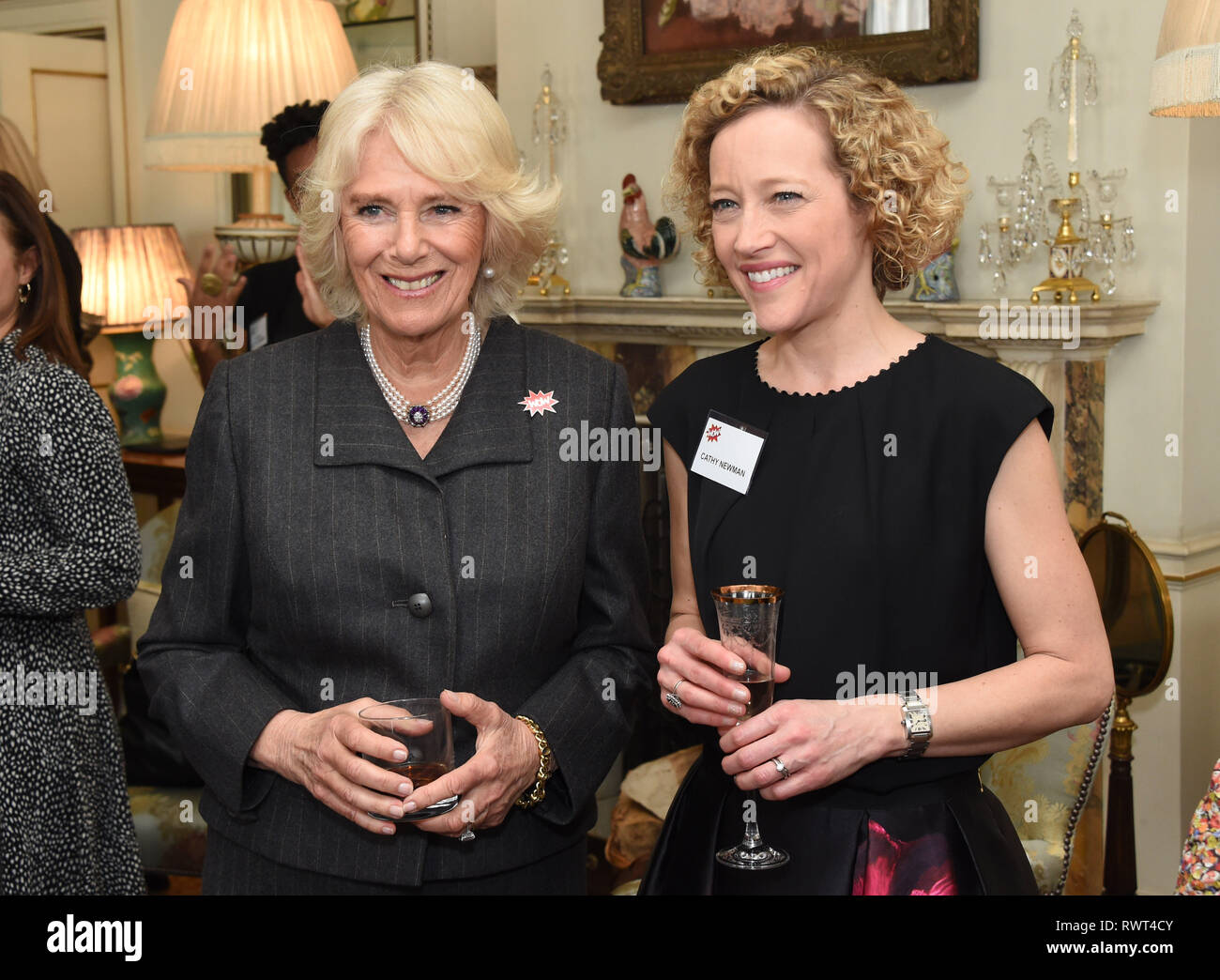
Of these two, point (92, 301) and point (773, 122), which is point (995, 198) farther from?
point (92, 301)

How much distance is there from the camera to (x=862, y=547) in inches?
63.2

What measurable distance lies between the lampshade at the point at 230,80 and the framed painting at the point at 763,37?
0.98m

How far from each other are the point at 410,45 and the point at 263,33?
1.15 metres

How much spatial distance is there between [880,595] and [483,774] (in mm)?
510

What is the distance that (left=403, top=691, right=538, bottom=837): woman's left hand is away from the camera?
1.55 metres

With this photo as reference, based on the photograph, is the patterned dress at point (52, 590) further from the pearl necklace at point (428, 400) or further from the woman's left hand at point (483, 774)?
the woman's left hand at point (483, 774)

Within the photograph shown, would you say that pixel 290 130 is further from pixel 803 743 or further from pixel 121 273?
pixel 121 273

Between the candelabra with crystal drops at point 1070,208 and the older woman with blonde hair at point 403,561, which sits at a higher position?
the candelabra with crystal drops at point 1070,208

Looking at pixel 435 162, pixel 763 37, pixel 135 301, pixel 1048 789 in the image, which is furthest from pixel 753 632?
pixel 135 301

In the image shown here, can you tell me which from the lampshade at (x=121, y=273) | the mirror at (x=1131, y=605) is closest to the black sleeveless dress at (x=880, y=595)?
the mirror at (x=1131, y=605)

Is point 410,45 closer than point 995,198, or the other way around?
point 995,198

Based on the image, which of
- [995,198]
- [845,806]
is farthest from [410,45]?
[845,806]

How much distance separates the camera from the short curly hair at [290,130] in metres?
3.15
